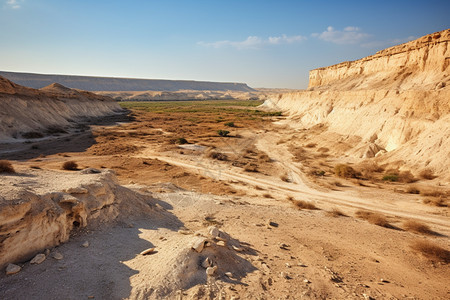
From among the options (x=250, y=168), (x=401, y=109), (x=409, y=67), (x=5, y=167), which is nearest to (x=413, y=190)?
(x=250, y=168)

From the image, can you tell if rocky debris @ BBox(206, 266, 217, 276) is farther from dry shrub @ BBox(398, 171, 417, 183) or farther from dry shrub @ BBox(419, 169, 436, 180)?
dry shrub @ BBox(419, 169, 436, 180)

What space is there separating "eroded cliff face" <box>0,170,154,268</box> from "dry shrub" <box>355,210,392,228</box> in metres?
10.2

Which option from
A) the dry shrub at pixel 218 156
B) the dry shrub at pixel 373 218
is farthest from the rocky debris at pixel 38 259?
the dry shrub at pixel 218 156

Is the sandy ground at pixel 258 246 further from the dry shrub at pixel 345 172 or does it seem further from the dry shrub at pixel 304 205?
the dry shrub at pixel 345 172

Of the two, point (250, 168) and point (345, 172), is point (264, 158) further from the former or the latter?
point (345, 172)

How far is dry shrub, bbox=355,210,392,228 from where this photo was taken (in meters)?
11.6

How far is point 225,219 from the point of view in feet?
37.3

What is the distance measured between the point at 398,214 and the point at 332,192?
384 centimetres

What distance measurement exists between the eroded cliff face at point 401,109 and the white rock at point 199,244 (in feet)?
58.2

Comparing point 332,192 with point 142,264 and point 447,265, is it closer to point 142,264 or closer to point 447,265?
point 447,265

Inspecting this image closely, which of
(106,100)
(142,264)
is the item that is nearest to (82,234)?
(142,264)

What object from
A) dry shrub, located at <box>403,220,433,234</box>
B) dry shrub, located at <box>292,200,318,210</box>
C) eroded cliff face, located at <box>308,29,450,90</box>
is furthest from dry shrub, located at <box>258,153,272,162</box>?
eroded cliff face, located at <box>308,29,450,90</box>

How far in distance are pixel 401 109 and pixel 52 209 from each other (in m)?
27.9

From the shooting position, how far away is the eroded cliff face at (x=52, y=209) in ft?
19.9
